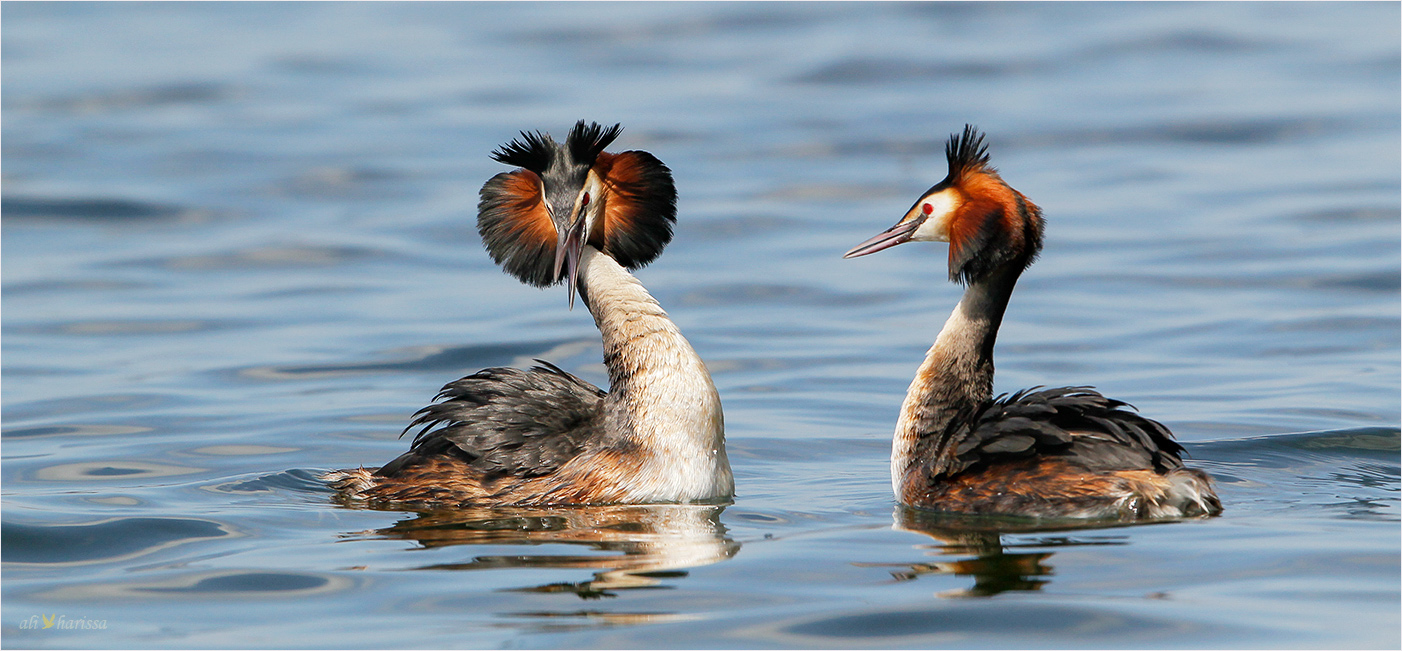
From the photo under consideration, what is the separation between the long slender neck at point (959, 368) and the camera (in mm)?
8867

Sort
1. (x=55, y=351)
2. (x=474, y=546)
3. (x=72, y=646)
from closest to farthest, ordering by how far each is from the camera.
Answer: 1. (x=72, y=646)
2. (x=474, y=546)
3. (x=55, y=351)

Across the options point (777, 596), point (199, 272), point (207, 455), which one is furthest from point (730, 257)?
point (777, 596)

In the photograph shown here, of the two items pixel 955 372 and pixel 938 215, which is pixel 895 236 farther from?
pixel 955 372

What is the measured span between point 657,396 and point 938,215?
1.68 meters

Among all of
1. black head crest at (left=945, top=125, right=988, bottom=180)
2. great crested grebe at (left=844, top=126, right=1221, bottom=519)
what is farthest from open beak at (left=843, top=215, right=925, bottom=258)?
black head crest at (left=945, top=125, right=988, bottom=180)

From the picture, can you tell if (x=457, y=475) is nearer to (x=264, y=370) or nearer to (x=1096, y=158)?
(x=264, y=370)

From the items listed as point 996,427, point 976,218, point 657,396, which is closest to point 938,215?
point 976,218

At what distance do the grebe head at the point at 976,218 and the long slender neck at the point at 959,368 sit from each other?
9 centimetres

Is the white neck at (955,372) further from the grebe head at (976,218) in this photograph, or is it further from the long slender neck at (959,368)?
the grebe head at (976,218)

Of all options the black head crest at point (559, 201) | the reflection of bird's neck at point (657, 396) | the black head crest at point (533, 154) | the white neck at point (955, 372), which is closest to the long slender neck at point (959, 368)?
the white neck at point (955, 372)

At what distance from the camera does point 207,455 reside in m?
11.1

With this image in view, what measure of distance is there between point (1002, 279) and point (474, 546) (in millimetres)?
2936

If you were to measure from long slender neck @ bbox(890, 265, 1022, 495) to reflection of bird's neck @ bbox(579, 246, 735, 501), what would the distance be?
3.03 feet

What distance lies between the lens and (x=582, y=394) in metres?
9.41
